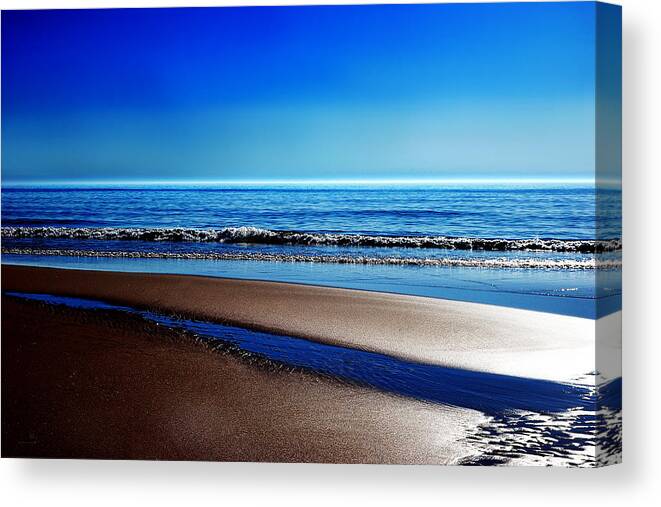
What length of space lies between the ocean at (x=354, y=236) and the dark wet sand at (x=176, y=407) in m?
0.41

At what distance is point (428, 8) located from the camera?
13.0 feet

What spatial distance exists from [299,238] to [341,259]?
0.24m

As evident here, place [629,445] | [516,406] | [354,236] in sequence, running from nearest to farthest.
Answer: [516,406], [629,445], [354,236]

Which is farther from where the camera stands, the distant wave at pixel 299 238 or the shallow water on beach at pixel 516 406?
the distant wave at pixel 299 238

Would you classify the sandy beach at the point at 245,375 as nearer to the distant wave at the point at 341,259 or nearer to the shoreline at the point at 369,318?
the shoreline at the point at 369,318

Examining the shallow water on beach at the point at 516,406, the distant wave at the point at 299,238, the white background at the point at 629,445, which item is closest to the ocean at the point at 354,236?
the distant wave at the point at 299,238

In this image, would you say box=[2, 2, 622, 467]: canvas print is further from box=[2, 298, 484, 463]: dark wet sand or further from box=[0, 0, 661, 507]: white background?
box=[0, 0, 661, 507]: white background

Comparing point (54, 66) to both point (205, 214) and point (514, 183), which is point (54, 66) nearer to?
point (205, 214)

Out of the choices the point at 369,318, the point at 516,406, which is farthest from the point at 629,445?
the point at 369,318

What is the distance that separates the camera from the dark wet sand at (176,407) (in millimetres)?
3867

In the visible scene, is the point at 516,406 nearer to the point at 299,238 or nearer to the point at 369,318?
the point at 369,318

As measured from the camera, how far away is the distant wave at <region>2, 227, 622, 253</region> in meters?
3.92

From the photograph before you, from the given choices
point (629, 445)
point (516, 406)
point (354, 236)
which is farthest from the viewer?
point (354, 236)

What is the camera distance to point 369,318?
402cm
